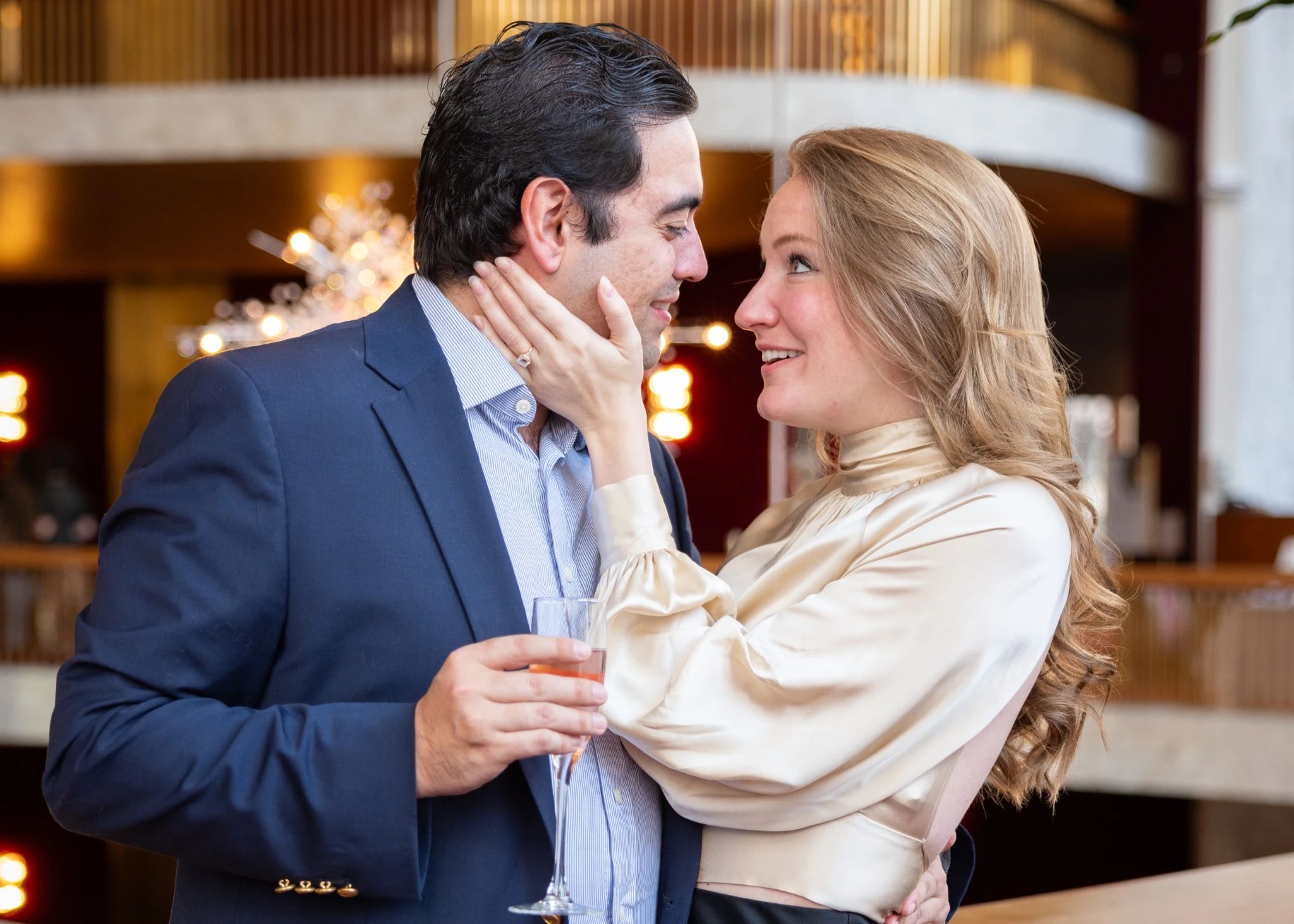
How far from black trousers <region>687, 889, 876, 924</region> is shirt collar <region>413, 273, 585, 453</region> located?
655 mm

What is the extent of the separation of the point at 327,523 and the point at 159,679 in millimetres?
250

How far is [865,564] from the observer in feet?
5.93

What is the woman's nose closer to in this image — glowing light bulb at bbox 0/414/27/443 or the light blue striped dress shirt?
the light blue striped dress shirt

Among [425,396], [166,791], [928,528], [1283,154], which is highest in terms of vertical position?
[1283,154]

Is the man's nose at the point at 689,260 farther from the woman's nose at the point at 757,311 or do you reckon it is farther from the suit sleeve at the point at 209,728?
the suit sleeve at the point at 209,728

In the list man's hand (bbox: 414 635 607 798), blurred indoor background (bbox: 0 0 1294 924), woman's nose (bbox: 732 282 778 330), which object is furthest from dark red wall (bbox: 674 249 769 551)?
man's hand (bbox: 414 635 607 798)

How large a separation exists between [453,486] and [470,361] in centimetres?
21

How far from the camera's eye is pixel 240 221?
11.9m

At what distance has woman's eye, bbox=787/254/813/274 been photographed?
199 cm

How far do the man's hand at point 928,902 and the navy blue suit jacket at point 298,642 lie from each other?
490 mm

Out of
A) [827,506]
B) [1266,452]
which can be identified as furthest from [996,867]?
[1266,452]

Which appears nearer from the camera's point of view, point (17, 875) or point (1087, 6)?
point (17, 875)

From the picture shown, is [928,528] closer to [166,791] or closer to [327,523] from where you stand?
[327,523]

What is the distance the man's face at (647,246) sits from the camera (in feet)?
6.46
